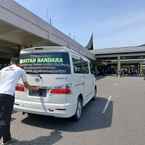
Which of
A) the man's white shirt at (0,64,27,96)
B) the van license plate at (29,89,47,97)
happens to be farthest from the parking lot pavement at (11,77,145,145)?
the man's white shirt at (0,64,27,96)

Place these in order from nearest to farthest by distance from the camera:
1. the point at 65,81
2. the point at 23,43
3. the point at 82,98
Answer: the point at 65,81 < the point at 82,98 < the point at 23,43

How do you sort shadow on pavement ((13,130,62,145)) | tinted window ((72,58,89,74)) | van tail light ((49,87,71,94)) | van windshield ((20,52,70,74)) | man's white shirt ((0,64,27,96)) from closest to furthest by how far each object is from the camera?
man's white shirt ((0,64,27,96)) → shadow on pavement ((13,130,62,145)) → van tail light ((49,87,71,94)) → van windshield ((20,52,70,74)) → tinted window ((72,58,89,74))

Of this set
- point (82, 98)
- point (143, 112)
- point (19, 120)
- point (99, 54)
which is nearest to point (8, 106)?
point (19, 120)

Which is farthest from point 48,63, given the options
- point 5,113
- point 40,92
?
point 5,113

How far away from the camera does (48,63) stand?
5.25 meters

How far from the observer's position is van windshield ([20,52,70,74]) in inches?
201

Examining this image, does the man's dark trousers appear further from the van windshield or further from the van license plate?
the van windshield

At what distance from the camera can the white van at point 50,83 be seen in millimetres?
4887

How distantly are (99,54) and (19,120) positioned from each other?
37123 mm

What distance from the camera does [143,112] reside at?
280 inches

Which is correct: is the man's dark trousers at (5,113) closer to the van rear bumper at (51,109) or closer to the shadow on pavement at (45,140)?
the shadow on pavement at (45,140)

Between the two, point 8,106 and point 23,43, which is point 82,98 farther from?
point 23,43

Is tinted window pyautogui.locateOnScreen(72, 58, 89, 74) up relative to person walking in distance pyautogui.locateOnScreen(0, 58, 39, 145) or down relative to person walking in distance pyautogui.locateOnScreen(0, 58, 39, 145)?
up

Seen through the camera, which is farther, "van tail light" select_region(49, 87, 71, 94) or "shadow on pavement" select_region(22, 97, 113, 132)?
"shadow on pavement" select_region(22, 97, 113, 132)
